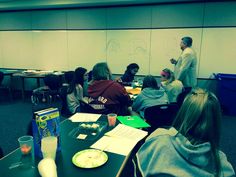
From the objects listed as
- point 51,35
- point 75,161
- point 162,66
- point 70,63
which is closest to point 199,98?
point 75,161

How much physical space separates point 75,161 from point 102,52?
424cm

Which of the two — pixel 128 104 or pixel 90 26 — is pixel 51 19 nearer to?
pixel 90 26

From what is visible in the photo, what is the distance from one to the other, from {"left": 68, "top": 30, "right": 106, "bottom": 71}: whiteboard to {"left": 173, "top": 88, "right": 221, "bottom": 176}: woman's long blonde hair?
14.3ft

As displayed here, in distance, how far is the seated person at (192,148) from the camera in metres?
0.92

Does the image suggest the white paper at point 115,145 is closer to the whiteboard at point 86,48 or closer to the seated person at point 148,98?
the seated person at point 148,98

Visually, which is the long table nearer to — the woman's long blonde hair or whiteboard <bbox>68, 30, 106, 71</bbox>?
the woman's long blonde hair

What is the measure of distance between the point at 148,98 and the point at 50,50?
3.94m

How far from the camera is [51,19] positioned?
213 inches

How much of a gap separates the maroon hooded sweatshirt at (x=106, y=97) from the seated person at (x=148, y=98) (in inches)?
10.2

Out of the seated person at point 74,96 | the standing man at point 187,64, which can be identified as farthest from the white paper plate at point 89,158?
the standing man at point 187,64

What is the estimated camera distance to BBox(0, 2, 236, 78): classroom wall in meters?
4.41

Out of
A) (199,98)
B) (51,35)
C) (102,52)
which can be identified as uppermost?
(51,35)

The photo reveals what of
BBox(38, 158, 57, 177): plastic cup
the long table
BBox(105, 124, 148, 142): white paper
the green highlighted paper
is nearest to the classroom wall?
the green highlighted paper

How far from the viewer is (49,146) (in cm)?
118
